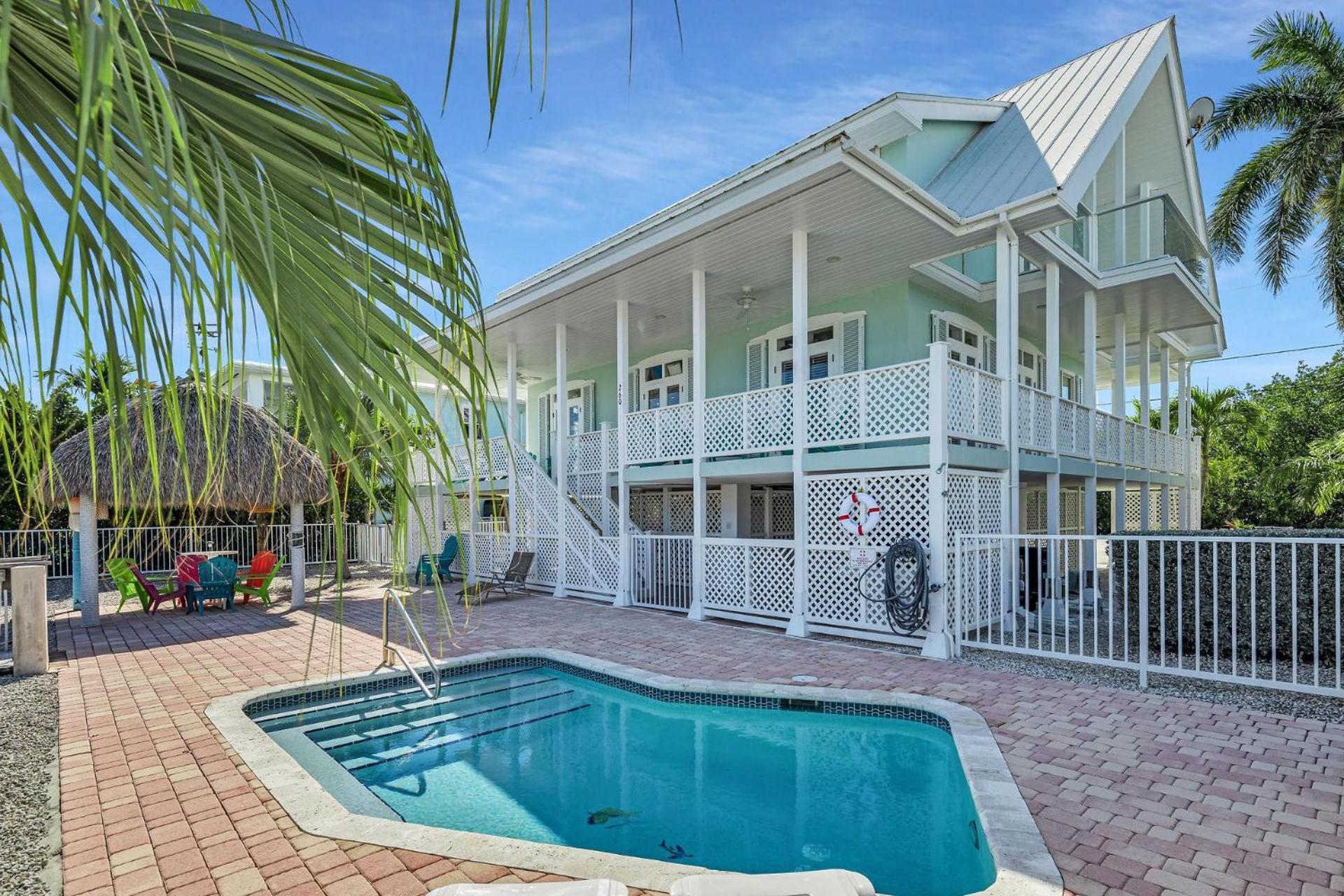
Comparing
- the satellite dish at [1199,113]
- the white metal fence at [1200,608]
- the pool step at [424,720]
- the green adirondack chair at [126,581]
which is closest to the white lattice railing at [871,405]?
the white metal fence at [1200,608]

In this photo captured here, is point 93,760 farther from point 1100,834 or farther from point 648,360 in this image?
point 648,360

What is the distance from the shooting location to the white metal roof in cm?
1132

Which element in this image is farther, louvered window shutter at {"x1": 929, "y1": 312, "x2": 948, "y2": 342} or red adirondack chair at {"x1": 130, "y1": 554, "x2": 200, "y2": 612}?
louvered window shutter at {"x1": 929, "y1": 312, "x2": 948, "y2": 342}

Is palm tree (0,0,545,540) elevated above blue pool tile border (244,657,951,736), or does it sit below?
above

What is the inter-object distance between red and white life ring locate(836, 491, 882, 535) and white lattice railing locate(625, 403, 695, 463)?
3235 mm

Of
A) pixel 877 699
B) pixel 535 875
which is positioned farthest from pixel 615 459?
pixel 535 875

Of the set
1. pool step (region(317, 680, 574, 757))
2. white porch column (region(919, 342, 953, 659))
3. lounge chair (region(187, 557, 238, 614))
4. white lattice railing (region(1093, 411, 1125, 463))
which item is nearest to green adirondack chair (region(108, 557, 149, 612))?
lounge chair (region(187, 557, 238, 614))

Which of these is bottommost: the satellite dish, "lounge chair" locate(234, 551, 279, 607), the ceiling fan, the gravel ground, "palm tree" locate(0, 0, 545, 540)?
the gravel ground

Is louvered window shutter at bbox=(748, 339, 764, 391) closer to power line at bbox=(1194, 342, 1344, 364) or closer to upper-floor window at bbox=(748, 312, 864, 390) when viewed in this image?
upper-floor window at bbox=(748, 312, 864, 390)

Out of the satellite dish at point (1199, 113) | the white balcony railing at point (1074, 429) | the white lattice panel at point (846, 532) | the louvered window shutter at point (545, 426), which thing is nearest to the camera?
the white lattice panel at point (846, 532)

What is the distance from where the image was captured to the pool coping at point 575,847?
11.9ft

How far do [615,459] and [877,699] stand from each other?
31.3 feet

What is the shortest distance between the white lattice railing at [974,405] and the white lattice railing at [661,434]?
4.40m

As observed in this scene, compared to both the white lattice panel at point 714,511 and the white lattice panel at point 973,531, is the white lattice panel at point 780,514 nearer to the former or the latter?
the white lattice panel at point 714,511
